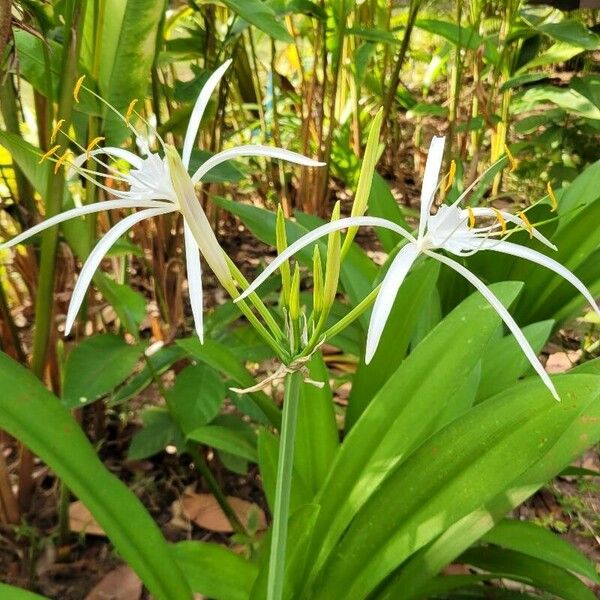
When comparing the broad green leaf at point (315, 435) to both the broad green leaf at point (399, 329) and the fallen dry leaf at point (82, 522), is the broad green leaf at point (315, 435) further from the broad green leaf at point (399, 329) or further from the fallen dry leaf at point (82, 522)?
the fallen dry leaf at point (82, 522)

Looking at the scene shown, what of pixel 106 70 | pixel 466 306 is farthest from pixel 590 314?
pixel 106 70

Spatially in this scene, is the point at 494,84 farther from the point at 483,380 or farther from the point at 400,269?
the point at 400,269

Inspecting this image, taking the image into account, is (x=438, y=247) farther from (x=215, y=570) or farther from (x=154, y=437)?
(x=154, y=437)

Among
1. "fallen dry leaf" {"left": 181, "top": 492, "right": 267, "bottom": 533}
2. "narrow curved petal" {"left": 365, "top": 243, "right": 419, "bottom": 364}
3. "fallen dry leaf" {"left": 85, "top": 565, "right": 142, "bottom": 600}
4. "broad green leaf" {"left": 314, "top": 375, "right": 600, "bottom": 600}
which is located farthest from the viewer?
"fallen dry leaf" {"left": 181, "top": 492, "right": 267, "bottom": 533}

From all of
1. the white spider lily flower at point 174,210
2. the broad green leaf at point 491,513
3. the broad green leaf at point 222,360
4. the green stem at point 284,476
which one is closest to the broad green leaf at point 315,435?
the broad green leaf at point 222,360

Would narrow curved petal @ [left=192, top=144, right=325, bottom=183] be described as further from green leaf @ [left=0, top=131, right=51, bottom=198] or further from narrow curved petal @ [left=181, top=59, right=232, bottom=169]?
green leaf @ [left=0, top=131, right=51, bottom=198]

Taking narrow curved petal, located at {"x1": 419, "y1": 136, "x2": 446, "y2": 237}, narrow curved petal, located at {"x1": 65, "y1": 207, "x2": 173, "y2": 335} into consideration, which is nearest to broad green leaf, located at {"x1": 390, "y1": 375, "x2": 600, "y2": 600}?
narrow curved petal, located at {"x1": 419, "y1": 136, "x2": 446, "y2": 237}
